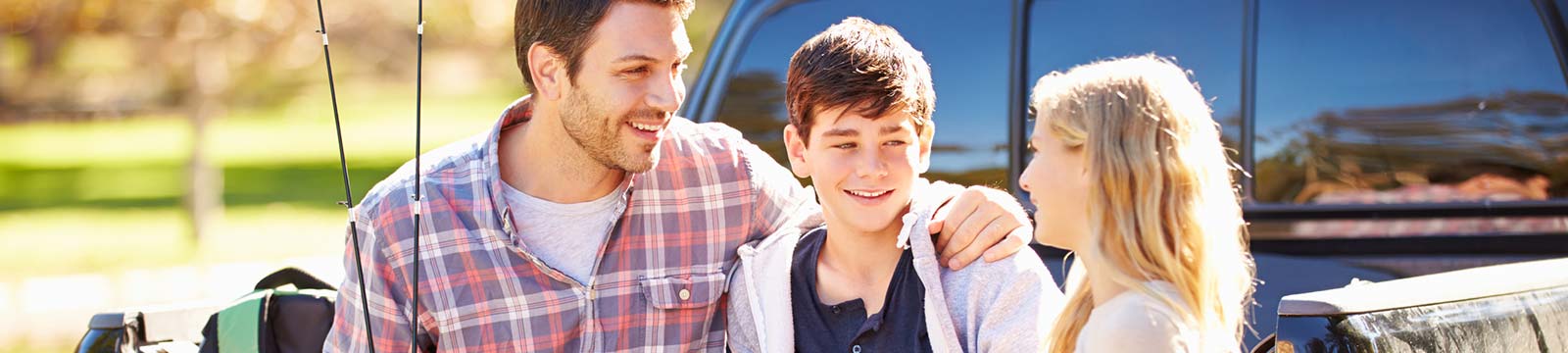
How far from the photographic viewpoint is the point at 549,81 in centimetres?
306

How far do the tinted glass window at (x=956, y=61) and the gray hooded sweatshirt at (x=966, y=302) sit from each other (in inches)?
33.8

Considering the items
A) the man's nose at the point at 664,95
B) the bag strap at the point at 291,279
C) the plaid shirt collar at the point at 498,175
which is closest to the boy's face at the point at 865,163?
the man's nose at the point at 664,95

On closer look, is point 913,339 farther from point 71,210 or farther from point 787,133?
point 71,210

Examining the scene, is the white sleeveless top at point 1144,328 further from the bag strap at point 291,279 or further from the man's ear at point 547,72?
the bag strap at point 291,279

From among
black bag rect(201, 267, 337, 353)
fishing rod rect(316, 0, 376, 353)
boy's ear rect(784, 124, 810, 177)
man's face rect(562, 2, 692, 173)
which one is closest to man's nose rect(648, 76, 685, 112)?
man's face rect(562, 2, 692, 173)

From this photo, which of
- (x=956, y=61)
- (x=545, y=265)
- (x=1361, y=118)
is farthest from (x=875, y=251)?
(x=1361, y=118)

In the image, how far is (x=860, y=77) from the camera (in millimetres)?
2512

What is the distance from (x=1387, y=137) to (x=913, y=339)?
1305mm

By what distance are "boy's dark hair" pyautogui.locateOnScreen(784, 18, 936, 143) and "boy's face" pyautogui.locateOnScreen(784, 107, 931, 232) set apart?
0.08ft

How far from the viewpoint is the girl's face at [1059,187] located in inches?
81.5

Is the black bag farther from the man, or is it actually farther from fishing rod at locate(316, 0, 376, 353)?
fishing rod at locate(316, 0, 376, 353)

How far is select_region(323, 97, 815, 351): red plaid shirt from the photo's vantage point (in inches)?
112

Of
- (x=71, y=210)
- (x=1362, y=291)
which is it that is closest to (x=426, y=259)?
(x=1362, y=291)

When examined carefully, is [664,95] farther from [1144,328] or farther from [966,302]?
[1144,328]
